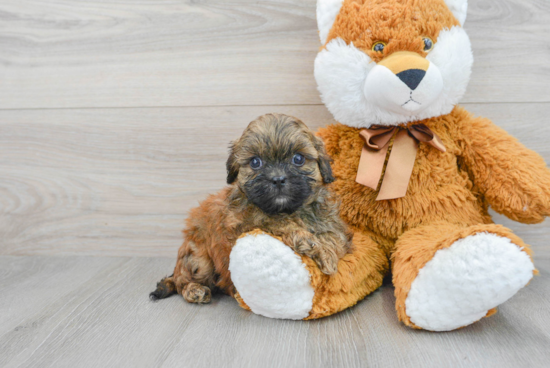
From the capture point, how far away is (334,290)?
114cm

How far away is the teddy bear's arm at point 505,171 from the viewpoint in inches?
48.3

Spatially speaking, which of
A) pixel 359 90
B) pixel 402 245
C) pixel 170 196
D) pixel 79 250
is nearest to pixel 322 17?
pixel 359 90

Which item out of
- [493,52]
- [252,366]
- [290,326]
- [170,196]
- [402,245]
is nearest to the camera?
[252,366]

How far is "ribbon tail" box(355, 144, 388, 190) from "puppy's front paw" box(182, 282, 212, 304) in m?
0.61

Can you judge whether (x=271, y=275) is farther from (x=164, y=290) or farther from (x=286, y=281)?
(x=164, y=290)

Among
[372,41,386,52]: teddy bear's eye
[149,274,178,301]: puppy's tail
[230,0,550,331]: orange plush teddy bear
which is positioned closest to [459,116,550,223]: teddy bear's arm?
[230,0,550,331]: orange plush teddy bear

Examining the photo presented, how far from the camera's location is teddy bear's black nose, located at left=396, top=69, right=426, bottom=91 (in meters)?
1.13

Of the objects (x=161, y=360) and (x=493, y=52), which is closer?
(x=161, y=360)

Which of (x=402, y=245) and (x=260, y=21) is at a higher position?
(x=260, y=21)

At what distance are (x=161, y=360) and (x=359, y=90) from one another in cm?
95

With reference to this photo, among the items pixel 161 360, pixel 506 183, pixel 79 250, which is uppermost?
pixel 506 183

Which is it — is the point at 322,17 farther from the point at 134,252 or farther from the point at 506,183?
the point at 134,252

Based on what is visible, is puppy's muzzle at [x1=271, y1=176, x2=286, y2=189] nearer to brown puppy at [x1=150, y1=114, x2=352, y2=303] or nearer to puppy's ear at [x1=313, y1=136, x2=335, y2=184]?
brown puppy at [x1=150, y1=114, x2=352, y2=303]

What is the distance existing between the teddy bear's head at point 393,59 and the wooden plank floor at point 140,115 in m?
0.36
